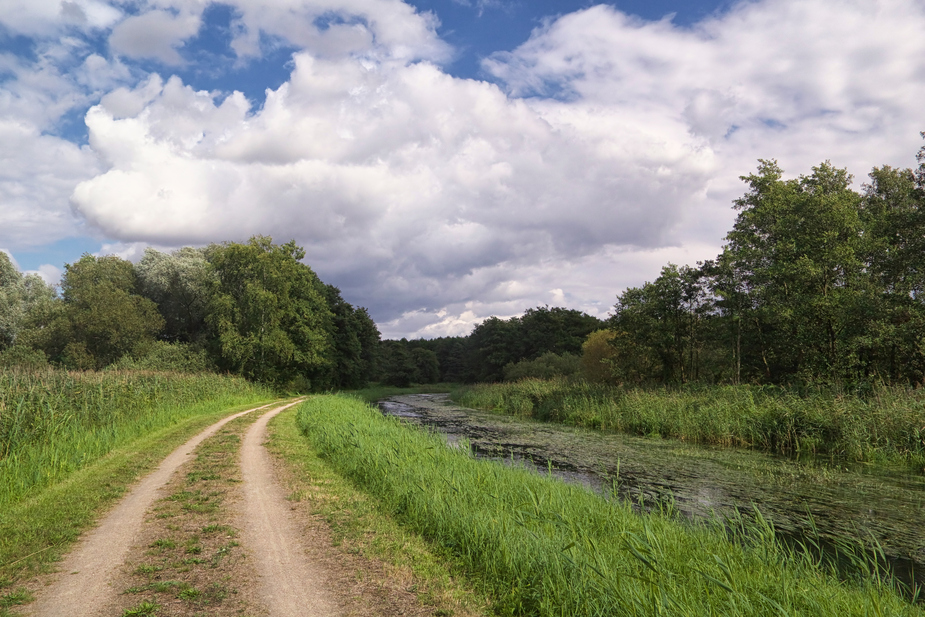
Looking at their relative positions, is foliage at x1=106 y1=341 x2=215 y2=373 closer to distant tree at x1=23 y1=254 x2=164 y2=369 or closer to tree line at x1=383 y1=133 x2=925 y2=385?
distant tree at x1=23 y1=254 x2=164 y2=369

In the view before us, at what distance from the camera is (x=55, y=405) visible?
41.3 ft

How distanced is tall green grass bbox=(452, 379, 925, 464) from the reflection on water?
1.59m

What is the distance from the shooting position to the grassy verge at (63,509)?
18.0ft

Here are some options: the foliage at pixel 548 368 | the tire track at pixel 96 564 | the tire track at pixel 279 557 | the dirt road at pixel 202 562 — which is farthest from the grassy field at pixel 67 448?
the foliage at pixel 548 368

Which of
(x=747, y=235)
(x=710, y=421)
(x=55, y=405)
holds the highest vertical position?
(x=747, y=235)

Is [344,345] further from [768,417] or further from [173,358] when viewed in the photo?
[768,417]

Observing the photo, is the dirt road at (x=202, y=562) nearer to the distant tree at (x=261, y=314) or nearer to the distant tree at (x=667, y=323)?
the distant tree at (x=667, y=323)

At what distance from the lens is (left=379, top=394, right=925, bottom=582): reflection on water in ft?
28.0

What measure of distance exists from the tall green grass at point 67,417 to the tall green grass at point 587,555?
5.59m

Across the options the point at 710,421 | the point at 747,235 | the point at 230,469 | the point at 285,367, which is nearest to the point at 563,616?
→ the point at 230,469

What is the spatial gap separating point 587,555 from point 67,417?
13.2m

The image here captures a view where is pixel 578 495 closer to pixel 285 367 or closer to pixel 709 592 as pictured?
pixel 709 592

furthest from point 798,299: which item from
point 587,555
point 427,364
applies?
point 427,364

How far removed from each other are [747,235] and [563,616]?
28620mm
